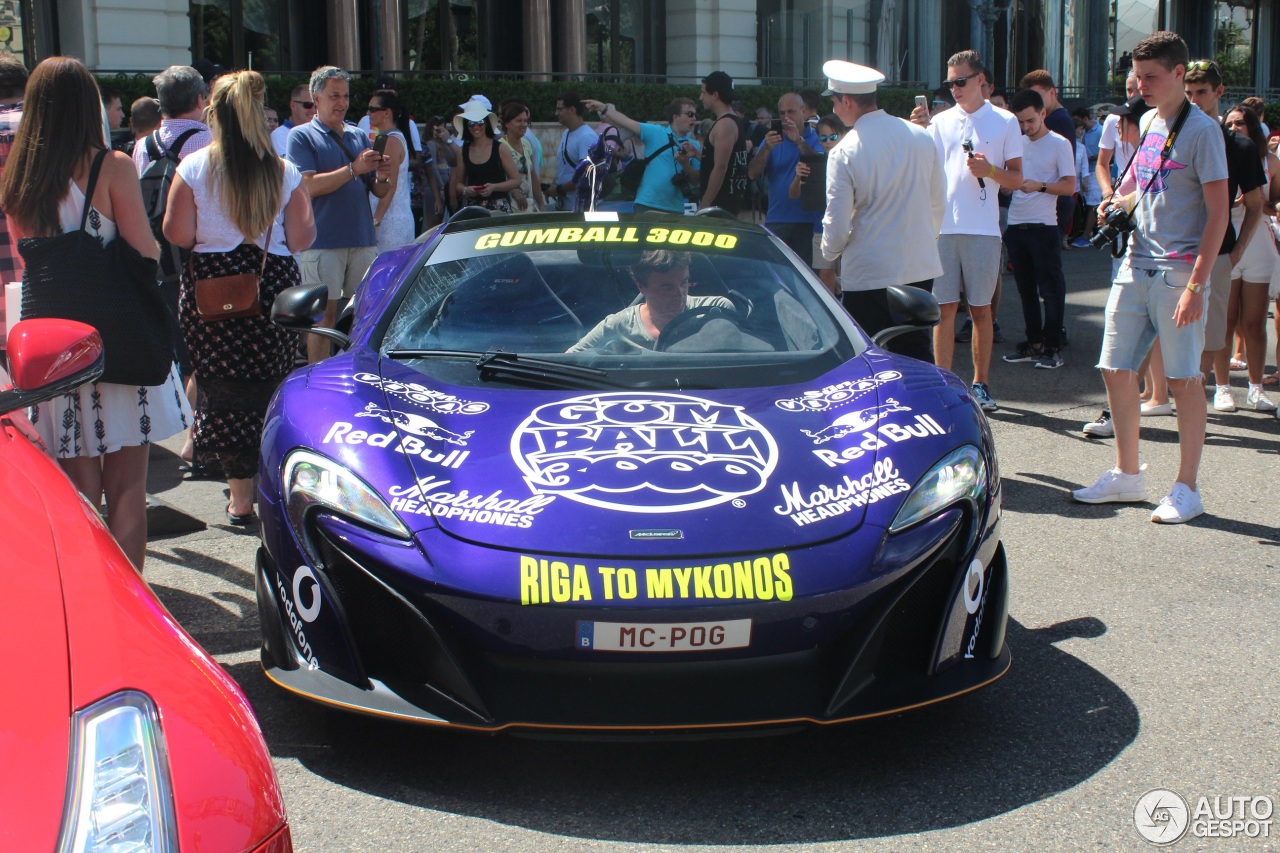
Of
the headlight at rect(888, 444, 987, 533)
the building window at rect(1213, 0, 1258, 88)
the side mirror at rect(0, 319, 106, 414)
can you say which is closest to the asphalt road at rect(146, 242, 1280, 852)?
the headlight at rect(888, 444, 987, 533)

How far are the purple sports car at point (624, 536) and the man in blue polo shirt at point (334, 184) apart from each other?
3.74 meters

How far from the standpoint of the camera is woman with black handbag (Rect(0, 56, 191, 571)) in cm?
414

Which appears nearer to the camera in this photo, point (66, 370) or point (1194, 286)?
point (66, 370)

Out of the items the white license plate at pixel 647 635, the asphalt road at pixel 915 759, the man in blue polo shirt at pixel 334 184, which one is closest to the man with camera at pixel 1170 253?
the asphalt road at pixel 915 759

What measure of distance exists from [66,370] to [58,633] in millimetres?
818

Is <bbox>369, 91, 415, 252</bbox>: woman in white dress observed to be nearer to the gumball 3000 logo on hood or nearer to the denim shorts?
the denim shorts

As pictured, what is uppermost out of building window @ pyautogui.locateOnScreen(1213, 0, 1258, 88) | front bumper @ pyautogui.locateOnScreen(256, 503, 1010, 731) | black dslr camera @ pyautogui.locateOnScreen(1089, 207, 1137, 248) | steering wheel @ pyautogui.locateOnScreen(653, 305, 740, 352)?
building window @ pyautogui.locateOnScreen(1213, 0, 1258, 88)

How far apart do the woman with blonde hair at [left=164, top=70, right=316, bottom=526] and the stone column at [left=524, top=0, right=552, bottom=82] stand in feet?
65.2

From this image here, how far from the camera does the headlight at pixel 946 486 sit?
3326mm

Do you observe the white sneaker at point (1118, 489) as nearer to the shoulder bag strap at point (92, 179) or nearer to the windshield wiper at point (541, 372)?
the windshield wiper at point (541, 372)

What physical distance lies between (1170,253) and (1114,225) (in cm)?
29

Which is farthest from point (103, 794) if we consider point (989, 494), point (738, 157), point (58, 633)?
point (738, 157)

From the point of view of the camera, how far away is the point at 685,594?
3.04 meters

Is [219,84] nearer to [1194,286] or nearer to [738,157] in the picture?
[1194,286]
